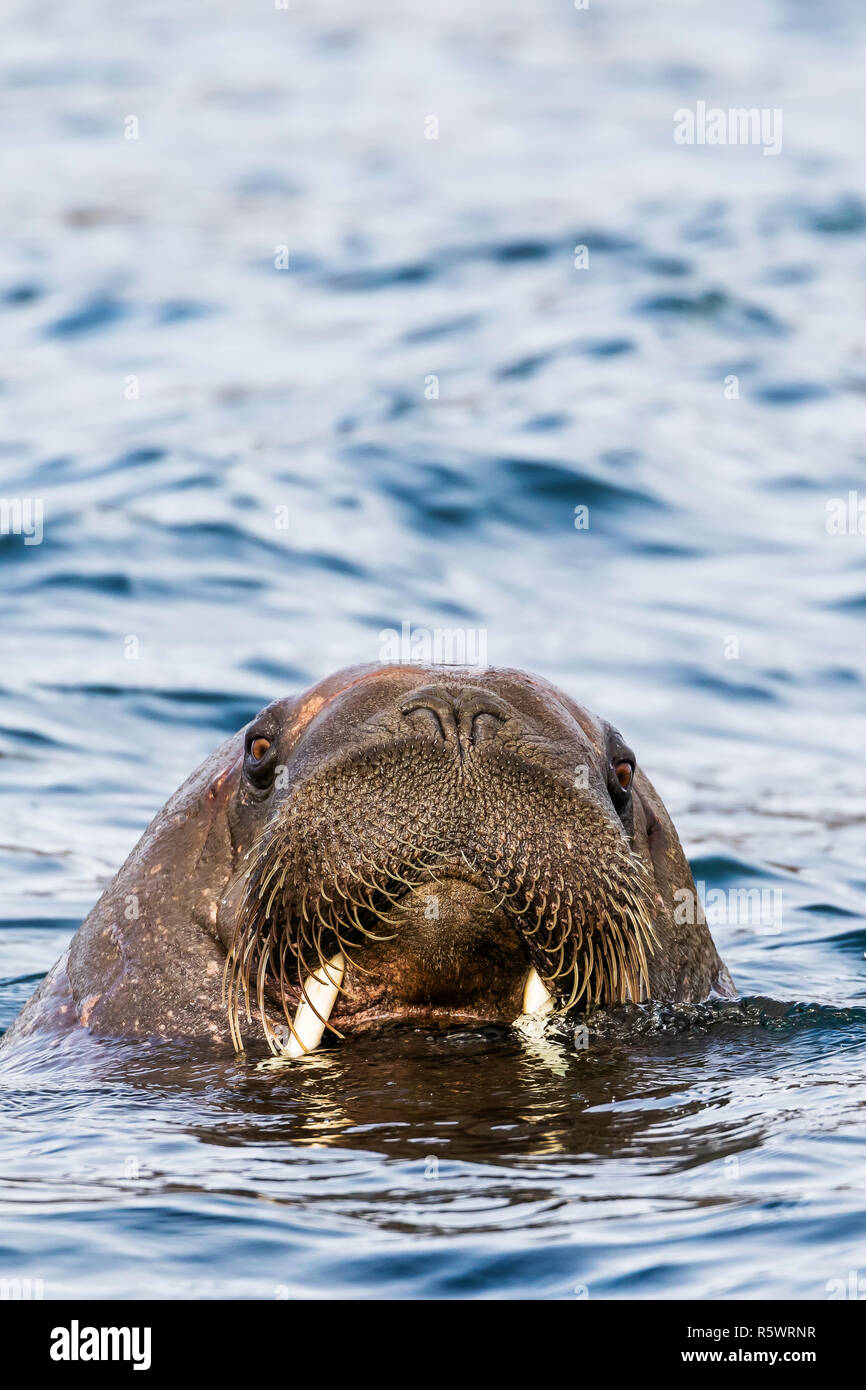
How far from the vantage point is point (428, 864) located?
604cm

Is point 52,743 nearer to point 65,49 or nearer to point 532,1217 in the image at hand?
point 532,1217

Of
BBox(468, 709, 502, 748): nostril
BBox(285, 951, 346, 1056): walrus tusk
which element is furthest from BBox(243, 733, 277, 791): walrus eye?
BBox(468, 709, 502, 748): nostril

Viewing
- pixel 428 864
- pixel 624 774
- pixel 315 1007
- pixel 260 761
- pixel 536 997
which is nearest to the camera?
pixel 428 864

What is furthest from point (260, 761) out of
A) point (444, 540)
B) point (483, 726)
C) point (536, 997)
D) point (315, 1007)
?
point (444, 540)

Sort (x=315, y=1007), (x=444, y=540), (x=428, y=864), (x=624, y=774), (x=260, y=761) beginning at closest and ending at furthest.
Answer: (x=428, y=864) → (x=315, y=1007) → (x=260, y=761) → (x=624, y=774) → (x=444, y=540)

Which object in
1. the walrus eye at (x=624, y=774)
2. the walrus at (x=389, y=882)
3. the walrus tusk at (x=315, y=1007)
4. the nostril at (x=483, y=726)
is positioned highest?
the nostril at (x=483, y=726)

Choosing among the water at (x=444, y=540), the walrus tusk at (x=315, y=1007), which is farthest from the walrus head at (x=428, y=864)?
the water at (x=444, y=540)

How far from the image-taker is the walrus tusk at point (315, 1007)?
21.0 feet

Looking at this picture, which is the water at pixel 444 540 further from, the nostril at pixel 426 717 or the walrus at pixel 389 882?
the nostril at pixel 426 717

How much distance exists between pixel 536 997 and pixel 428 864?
0.77 metres

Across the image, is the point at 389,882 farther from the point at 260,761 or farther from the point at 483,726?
the point at 260,761

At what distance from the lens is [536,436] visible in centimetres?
2136

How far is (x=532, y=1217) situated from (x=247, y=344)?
2174 cm
